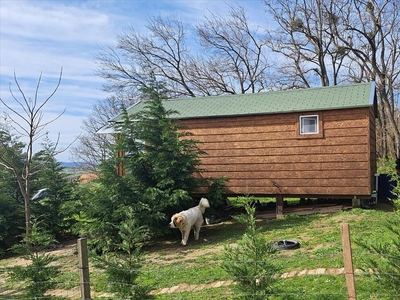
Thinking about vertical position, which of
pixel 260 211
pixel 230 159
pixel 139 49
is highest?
pixel 139 49

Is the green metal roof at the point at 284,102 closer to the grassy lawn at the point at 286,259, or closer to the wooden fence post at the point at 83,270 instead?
the grassy lawn at the point at 286,259

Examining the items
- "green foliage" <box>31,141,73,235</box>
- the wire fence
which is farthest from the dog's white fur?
"green foliage" <box>31,141,73,235</box>

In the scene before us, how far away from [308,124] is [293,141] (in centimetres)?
64

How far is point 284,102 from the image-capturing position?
1146 cm

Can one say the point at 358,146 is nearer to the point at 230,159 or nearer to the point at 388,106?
the point at 230,159

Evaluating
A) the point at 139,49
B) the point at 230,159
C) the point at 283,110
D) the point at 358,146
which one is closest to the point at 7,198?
the point at 230,159

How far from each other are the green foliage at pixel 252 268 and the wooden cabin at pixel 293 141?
687 centimetres

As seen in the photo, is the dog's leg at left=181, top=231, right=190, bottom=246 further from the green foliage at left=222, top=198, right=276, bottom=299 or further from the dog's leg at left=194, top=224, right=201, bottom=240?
the green foliage at left=222, top=198, right=276, bottom=299

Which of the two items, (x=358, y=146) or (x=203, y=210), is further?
(x=358, y=146)

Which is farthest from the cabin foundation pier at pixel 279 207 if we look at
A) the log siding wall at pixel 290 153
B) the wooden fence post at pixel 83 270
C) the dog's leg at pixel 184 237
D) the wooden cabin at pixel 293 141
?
the wooden fence post at pixel 83 270

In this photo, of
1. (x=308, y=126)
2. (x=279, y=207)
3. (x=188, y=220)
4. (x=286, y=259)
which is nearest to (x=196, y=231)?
(x=188, y=220)

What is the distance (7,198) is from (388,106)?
1869 cm

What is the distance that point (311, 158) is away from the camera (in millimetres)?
10703

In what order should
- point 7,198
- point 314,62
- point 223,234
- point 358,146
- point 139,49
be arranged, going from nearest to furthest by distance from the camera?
1. point 223,234
2. point 358,146
3. point 7,198
4. point 314,62
5. point 139,49
